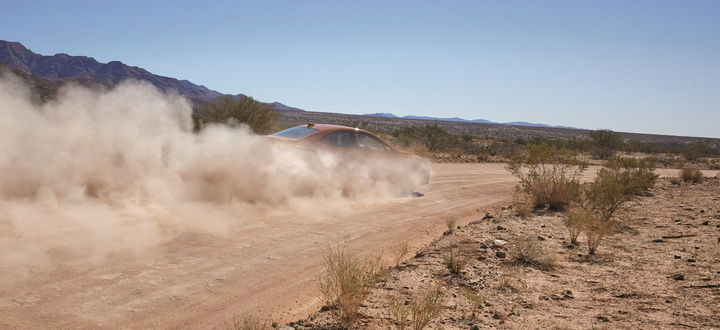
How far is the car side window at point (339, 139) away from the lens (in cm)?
1132

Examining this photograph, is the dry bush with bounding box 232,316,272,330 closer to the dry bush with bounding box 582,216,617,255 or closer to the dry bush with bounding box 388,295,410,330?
the dry bush with bounding box 388,295,410,330

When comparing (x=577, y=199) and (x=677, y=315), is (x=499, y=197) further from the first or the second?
(x=677, y=315)

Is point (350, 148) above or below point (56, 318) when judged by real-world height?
above

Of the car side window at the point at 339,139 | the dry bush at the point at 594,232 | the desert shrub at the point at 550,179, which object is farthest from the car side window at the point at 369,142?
the dry bush at the point at 594,232

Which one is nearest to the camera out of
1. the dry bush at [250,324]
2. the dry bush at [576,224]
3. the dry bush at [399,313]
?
the dry bush at [250,324]

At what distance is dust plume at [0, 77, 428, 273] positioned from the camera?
21.3 ft

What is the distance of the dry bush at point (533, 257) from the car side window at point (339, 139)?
538 cm

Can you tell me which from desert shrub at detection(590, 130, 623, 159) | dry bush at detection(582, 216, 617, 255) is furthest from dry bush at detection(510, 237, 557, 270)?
desert shrub at detection(590, 130, 623, 159)

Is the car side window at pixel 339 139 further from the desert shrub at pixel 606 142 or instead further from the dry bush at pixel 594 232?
the desert shrub at pixel 606 142

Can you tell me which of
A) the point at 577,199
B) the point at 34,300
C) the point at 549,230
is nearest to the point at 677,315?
the point at 549,230

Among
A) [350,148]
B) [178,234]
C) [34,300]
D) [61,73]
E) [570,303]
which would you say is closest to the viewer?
[34,300]

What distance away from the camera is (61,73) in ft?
383

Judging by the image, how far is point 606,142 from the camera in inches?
1710

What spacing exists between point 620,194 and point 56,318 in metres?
10.4
